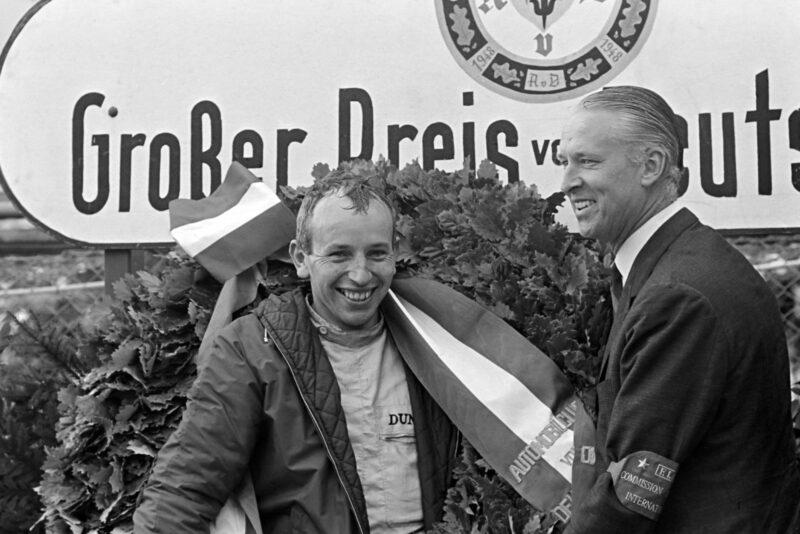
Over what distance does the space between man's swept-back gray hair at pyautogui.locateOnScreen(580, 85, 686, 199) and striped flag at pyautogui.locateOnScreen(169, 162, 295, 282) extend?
1.16 metres

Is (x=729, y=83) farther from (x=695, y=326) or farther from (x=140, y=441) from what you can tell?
(x=140, y=441)

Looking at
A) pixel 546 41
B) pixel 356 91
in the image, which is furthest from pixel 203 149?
pixel 546 41

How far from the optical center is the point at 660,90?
3639mm

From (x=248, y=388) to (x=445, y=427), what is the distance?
1.78ft

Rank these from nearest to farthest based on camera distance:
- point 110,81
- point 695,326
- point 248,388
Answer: point 695,326 < point 248,388 < point 110,81

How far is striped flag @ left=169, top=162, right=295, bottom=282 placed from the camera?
2891 millimetres

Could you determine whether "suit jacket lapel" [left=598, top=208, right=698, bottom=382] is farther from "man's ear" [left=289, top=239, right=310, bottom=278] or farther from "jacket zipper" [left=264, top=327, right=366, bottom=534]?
"man's ear" [left=289, top=239, right=310, bottom=278]

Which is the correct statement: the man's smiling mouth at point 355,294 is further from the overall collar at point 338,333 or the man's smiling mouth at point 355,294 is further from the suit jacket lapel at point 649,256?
the suit jacket lapel at point 649,256

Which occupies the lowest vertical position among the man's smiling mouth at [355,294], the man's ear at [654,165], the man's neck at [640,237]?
the man's smiling mouth at [355,294]

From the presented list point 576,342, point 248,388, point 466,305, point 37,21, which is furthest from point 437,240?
point 37,21

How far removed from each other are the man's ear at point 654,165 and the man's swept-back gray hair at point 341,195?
26.9 inches

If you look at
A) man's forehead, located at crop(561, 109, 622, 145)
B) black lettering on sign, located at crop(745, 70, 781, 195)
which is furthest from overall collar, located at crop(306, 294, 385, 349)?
black lettering on sign, located at crop(745, 70, 781, 195)

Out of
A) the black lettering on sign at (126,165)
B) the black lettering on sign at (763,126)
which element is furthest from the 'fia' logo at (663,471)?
the black lettering on sign at (126,165)

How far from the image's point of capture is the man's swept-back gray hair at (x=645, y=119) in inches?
80.7
